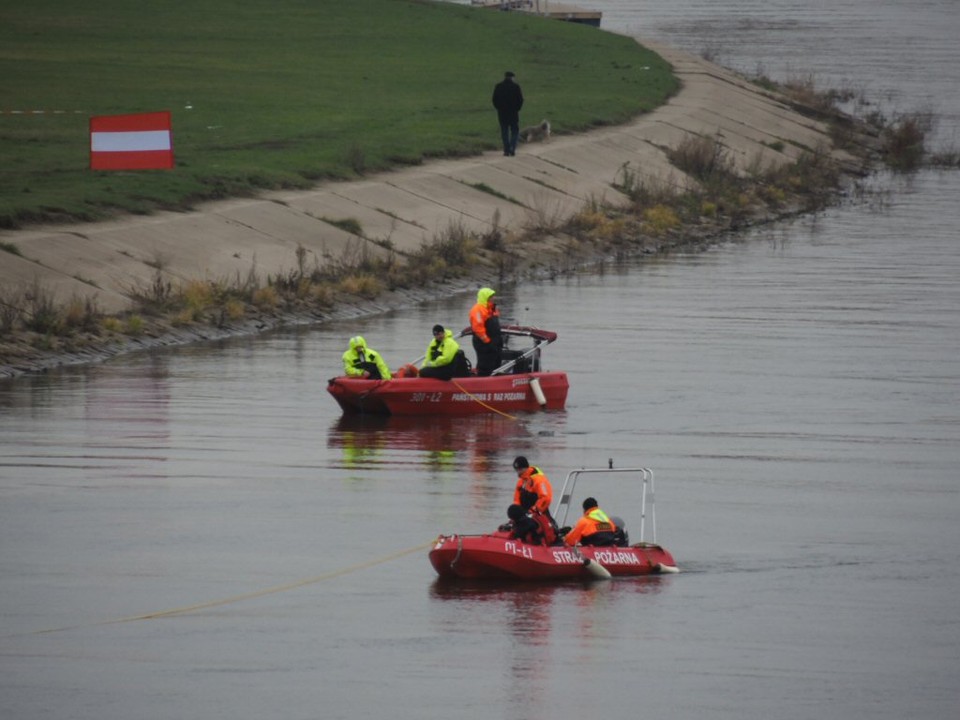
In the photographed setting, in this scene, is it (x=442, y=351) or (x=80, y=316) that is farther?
(x=80, y=316)

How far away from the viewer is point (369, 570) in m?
23.1

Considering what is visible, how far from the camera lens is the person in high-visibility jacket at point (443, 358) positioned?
31812mm

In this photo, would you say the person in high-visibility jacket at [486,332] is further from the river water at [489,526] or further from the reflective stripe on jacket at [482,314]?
the river water at [489,526]

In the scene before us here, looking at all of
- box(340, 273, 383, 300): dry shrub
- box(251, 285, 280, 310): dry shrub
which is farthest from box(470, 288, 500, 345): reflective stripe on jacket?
box(340, 273, 383, 300): dry shrub

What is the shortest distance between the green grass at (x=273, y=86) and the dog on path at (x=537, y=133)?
3.21 feet

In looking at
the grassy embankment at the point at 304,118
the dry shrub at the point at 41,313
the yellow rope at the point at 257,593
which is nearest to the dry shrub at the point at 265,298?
the grassy embankment at the point at 304,118

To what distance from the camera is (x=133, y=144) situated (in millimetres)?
48594

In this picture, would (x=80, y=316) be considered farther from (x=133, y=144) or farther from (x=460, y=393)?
(x=133, y=144)

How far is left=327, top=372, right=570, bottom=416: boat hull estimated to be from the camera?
31.9 metres

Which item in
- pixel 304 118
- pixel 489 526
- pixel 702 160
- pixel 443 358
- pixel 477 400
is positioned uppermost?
pixel 304 118

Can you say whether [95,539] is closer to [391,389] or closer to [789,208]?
[391,389]

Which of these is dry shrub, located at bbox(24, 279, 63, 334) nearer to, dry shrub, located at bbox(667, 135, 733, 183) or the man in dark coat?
the man in dark coat

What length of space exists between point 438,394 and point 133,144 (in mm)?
19287

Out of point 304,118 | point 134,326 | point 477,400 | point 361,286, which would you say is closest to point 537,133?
point 304,118
